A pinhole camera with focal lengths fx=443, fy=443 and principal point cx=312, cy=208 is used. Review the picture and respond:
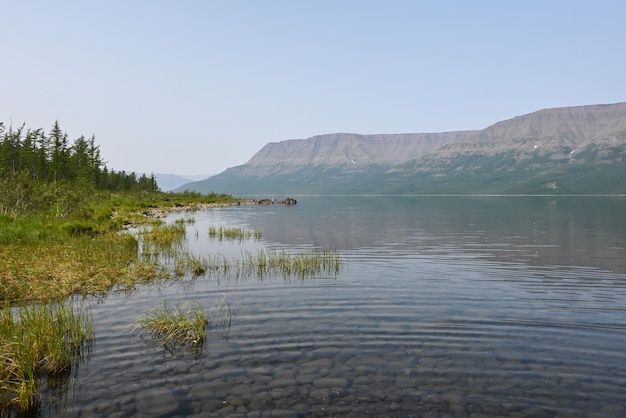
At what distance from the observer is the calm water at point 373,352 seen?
977cm

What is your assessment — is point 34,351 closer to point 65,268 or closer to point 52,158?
point 65,268

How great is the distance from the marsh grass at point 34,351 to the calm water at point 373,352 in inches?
18.6

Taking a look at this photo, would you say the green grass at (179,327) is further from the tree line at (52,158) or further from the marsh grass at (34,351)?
the tree line at (52,158)

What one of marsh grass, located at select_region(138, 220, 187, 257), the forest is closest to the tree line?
the forest

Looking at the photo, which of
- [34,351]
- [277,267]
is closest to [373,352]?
[34,351]

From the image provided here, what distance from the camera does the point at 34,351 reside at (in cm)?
1117

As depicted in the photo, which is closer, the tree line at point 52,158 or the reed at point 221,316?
the reed at point 221,316

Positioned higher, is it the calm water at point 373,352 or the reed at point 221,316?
the reed at point 221,316

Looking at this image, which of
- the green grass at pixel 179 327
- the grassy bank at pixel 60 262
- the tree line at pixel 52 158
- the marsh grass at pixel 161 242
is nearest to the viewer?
the green grass at pixel 179 327

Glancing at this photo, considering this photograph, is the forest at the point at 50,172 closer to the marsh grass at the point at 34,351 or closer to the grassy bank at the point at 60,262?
the grassy bank at the point at 60,262

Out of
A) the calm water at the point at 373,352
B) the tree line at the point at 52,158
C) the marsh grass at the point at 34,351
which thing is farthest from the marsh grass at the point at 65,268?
the tree line at the point at 52,158

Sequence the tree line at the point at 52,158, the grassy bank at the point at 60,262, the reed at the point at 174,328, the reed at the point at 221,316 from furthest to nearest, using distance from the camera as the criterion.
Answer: the tree line at the point at 52,158 < the grassy bank at the point at 60,262 < the reed at the point at 221,316 < the reed at the point at 174,328

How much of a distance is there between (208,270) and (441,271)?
1381cm

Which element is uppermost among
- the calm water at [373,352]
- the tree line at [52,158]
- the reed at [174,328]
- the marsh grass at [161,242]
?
the tree line at [52,158]
